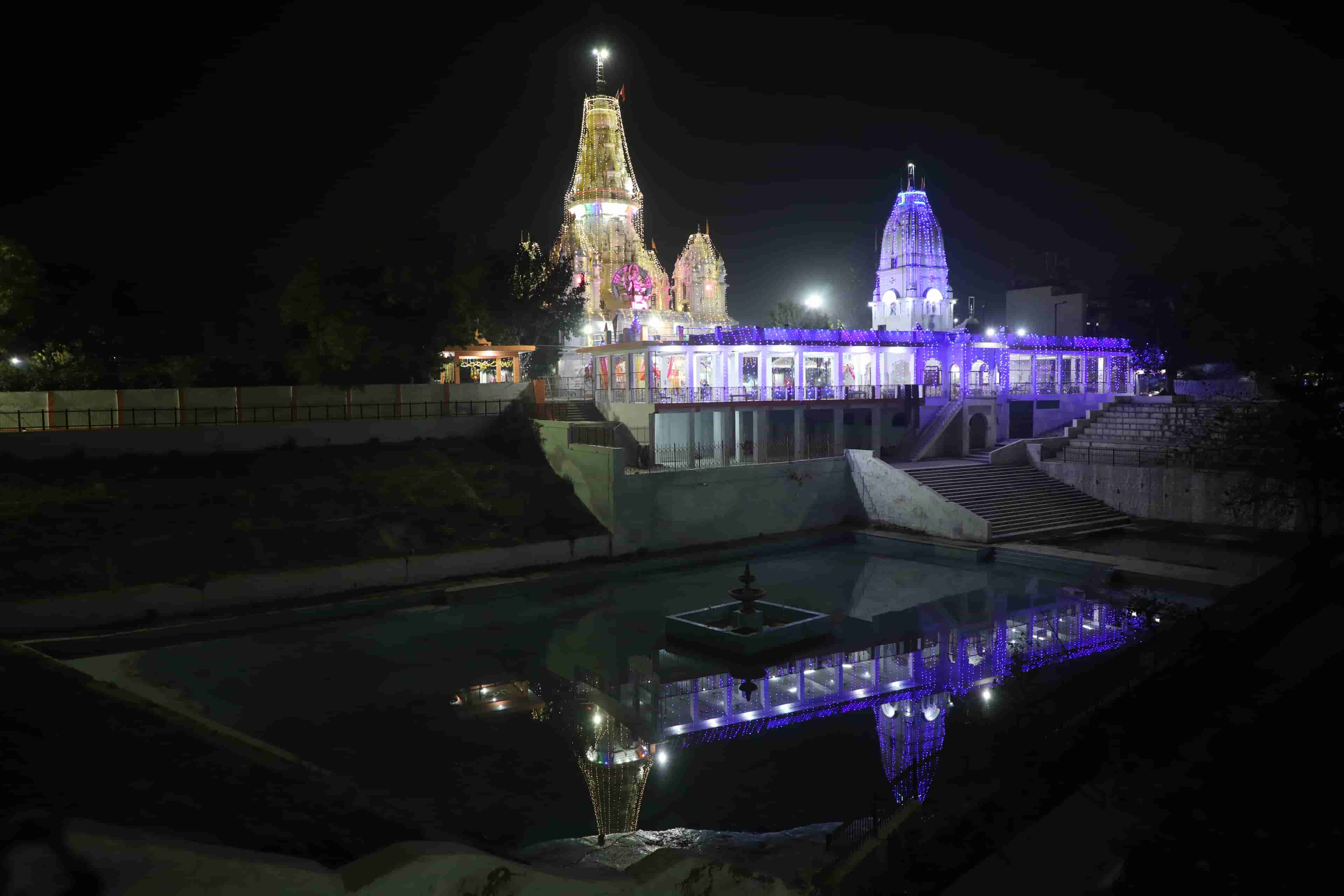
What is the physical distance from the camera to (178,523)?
19.8m

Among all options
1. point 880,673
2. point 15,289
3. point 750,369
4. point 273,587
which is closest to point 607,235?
point 750,369

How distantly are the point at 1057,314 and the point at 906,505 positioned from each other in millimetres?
33491

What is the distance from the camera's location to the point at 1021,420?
3697 centimetres

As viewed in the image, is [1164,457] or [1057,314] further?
[1057,314]

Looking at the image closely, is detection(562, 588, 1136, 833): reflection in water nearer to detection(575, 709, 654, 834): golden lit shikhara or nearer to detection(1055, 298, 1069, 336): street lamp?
detection(575, 709, 654, 834): golden lit shikhara

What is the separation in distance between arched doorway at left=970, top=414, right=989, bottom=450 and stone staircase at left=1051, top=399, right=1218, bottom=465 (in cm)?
367

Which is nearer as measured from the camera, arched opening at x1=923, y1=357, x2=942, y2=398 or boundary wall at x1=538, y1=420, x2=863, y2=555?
boundary wall at x1=538, y1=420, x2=863, y2=555

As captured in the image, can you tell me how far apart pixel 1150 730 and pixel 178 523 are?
65.1 feet

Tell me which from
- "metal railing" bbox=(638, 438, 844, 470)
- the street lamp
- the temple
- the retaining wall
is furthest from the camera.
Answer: the street lamp

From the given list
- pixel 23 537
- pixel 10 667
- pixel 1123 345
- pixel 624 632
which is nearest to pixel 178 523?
pixel 23 537

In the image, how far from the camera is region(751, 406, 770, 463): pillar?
28.5m

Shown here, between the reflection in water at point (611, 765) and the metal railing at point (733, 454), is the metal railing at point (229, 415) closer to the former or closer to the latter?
the metal railing at point (733, 454)

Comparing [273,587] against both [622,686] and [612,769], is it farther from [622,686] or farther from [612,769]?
[612,769]

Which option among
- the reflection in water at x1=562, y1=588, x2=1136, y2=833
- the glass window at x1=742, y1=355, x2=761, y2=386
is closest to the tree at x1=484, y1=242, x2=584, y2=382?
the glass window at x1=742, y1=355, x2=761, y2=386
